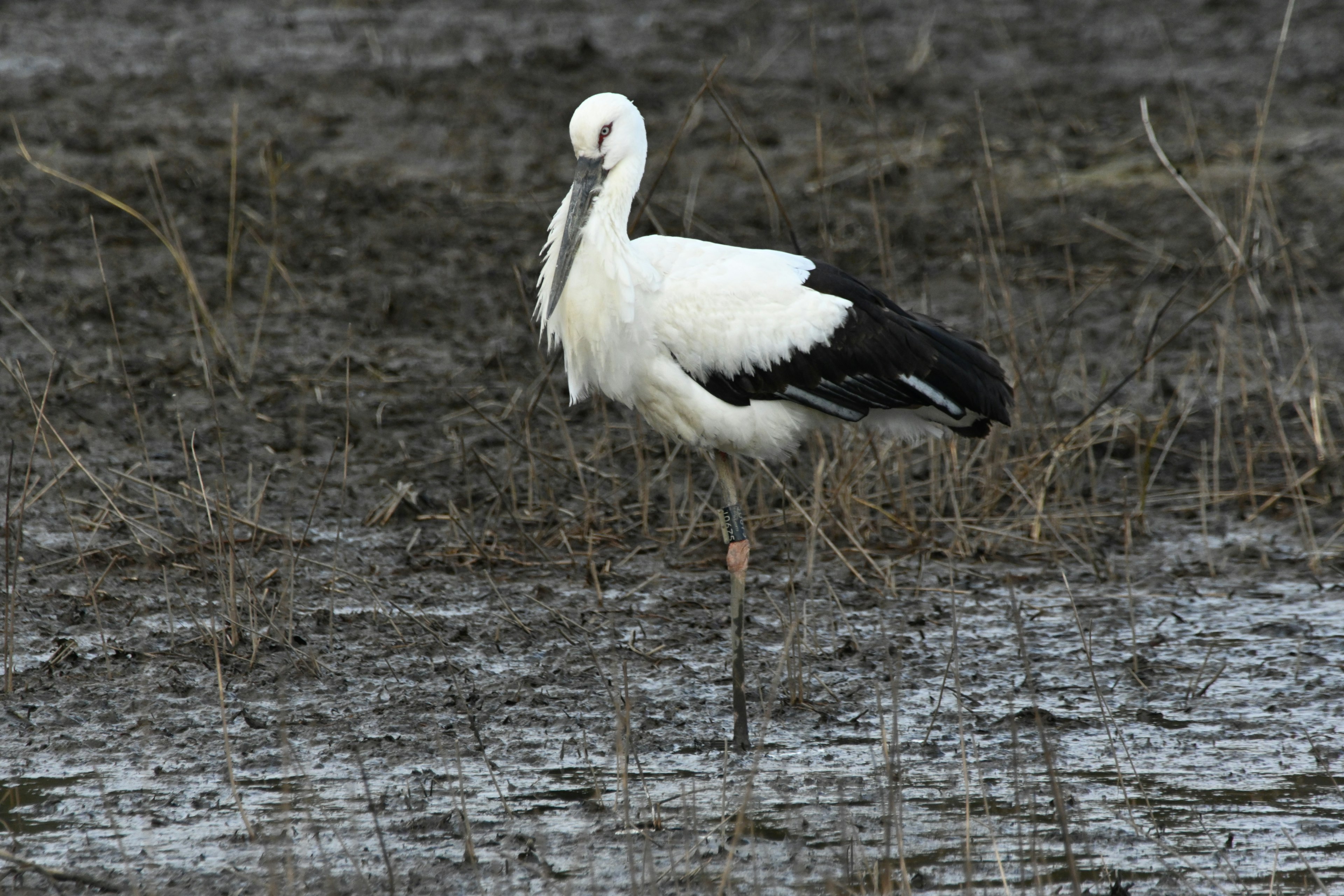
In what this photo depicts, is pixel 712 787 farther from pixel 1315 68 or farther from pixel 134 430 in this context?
pixel 1315 68

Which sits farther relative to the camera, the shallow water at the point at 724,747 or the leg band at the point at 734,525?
the leg band at the point at 734,525

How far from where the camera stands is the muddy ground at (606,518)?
405cm

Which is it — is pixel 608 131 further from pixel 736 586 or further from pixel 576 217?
pixel 736 586

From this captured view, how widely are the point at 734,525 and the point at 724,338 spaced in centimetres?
61

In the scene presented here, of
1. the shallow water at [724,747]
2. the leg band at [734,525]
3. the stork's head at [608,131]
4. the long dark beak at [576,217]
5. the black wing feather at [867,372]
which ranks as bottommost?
the shallow water at [724,747]

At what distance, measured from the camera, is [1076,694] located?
510cm

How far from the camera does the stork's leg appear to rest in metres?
4.71

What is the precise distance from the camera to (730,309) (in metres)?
4.82

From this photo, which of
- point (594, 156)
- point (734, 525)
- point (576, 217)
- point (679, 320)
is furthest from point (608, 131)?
point (734, 525)

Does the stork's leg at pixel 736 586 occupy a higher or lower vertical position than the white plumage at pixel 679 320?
lower

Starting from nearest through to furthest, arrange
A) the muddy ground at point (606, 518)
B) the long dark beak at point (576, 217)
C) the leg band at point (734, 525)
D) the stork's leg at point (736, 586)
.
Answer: the muddy ground at point (606, 518), the stork's leg at point (736, 586), the long dark beak at point (576, 217), the leg band at point (734, 525)

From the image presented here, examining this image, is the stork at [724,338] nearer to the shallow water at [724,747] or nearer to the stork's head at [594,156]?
the stork's head at [594,156]

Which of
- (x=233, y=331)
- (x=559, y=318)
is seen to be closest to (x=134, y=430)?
(x=233, y=331)

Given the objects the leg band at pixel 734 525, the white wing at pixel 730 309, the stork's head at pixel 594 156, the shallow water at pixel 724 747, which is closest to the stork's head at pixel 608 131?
the stork's head at pixel 594 156
